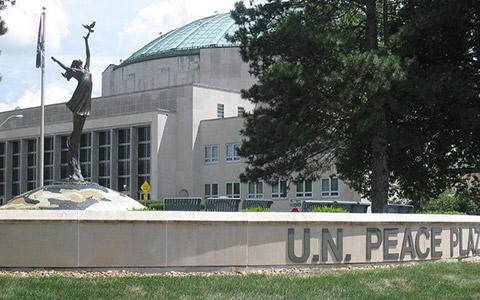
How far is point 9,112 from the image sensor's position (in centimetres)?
8588

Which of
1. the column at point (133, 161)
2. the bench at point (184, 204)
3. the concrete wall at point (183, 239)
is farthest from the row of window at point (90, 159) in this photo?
the concrete wall at point (183, 239)

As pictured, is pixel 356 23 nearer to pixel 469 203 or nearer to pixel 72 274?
pixel 72 274

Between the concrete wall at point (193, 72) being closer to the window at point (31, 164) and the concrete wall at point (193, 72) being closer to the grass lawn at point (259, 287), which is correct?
the window at point (31, 164)

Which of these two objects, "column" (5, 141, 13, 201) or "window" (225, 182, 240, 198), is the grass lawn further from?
"column" (5, 141, 13, 201)

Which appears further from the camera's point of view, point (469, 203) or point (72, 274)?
point (469, 203)

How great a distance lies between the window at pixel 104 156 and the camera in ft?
242

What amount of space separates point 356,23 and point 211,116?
43.7 m

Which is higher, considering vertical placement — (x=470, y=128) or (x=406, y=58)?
(x=406, y=58)

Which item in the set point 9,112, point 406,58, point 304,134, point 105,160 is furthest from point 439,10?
point 9,112

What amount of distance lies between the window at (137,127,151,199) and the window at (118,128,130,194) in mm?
1349

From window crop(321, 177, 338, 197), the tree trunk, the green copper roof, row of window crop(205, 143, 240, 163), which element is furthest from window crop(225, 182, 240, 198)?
the tree trunk

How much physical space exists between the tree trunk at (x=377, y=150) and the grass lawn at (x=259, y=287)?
1192 cm

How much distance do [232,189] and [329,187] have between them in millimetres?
11176

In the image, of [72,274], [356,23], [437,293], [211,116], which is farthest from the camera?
[211,116]
